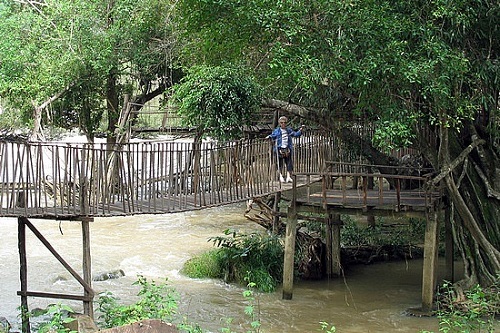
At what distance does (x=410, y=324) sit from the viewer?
11.8 metres

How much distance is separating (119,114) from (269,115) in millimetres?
8341

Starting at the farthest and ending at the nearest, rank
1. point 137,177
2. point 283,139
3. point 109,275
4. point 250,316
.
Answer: point 109,275
point 283,139
point 250,316
point 137,177

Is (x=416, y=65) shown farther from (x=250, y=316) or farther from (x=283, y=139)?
(x=250, y=316)

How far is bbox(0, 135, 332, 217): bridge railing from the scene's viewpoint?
9.67m

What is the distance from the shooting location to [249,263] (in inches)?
563

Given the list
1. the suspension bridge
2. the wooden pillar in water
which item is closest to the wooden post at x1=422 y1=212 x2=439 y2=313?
the suspension bridge

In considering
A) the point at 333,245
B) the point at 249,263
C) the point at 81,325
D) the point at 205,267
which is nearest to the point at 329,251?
the point at 333,245

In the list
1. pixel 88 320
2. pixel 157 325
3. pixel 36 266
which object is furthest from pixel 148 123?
pixel 157 325

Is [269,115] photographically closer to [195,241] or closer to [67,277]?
[195,241]

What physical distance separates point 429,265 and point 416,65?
162 inches

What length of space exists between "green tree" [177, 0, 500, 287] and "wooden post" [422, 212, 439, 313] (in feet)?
1.64

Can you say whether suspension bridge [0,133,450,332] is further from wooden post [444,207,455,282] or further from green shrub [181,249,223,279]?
green shrub [181,249,223,279]

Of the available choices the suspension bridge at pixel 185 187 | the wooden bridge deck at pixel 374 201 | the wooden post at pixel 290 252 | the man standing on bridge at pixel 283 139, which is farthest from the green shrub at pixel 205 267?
the man standing on bridge at pixel 283 139

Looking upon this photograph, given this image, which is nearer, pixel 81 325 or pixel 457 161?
pixel 81 325
